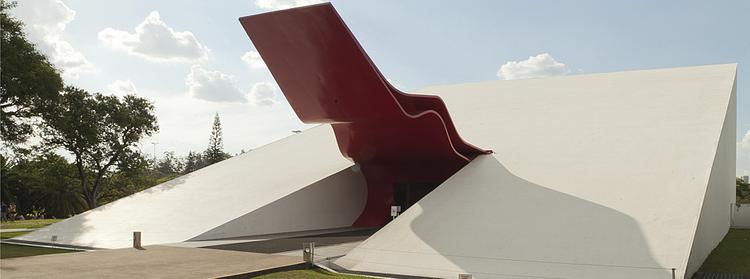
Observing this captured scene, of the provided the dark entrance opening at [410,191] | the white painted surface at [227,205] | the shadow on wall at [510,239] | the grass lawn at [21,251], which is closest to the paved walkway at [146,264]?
the grass lawn at [21,251]

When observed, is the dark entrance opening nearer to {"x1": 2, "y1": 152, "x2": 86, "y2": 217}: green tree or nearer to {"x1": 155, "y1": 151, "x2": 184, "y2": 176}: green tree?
{"x1": 2, "y1": 152, "x2": 86, "y2": 217}: green tree

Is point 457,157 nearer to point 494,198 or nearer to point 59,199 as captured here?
point 494,198

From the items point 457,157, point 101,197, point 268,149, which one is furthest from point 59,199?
point 457,157

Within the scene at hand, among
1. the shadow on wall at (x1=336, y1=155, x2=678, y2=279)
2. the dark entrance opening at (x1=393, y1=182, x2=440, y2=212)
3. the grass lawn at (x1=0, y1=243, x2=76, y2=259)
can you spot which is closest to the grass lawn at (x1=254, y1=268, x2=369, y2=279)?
the shadow on wall at (x1=336, y1=155, x2=678, y2=279)

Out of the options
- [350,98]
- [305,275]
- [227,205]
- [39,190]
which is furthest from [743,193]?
[39,190]

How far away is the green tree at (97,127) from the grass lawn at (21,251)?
10229 millimetres

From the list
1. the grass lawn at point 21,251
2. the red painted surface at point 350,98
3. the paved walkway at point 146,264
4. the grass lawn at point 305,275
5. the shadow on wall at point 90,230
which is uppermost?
the red painted surface at point 350,98

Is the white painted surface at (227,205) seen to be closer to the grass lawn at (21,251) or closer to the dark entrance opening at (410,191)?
the grass lawn at (21,251)

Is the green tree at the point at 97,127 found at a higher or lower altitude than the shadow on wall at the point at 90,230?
higher

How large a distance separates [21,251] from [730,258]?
44.8ft

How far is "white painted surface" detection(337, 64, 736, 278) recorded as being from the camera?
27.1 ft

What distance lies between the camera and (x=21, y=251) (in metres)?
11.2

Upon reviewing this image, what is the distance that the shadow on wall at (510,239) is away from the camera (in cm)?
800

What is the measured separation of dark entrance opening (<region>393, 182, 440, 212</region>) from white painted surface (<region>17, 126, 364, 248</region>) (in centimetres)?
108
